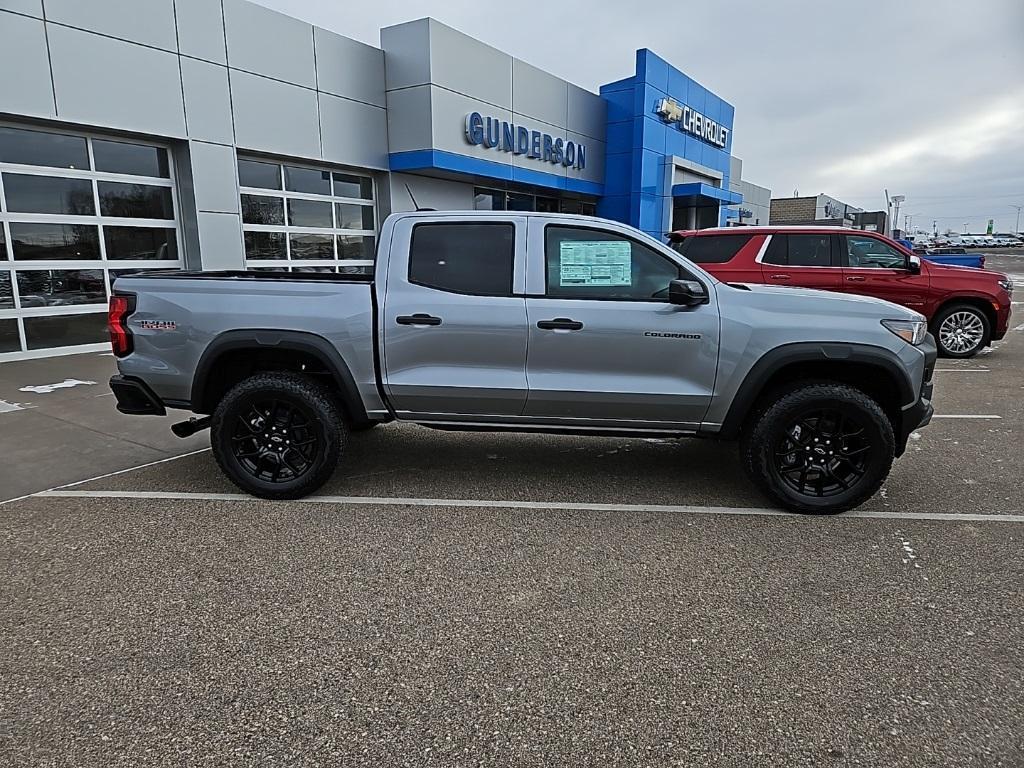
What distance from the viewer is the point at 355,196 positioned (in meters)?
14.7

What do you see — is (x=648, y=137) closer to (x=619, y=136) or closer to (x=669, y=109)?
(x=619, y=136)

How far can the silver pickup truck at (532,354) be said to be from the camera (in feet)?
13.8

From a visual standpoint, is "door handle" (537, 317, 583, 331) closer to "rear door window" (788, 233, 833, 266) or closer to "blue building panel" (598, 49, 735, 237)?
"rear door window" (788, 233, 833, 266)

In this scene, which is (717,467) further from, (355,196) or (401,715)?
(355,196)

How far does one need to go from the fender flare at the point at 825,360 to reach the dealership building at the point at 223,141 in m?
9.94

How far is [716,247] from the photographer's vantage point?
1037cm

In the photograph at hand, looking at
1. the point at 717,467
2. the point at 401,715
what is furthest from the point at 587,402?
the point at 401,715

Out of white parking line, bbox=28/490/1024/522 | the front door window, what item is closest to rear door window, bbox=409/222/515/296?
white parking line, bbox=28/490/1024/522

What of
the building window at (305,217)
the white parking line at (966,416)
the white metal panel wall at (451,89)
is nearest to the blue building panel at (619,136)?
the white metal panel wall at (451,89)

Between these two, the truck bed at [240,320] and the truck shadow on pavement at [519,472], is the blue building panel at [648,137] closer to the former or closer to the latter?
the truck shadow on pavement at [519,472]

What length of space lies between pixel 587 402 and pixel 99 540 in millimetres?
3082

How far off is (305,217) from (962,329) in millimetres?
11961

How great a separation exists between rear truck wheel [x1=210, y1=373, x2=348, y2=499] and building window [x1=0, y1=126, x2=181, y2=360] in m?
5.93

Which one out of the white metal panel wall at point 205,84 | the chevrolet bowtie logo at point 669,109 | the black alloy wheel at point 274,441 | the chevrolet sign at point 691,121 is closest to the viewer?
the black alloy wheel at point 274,441
